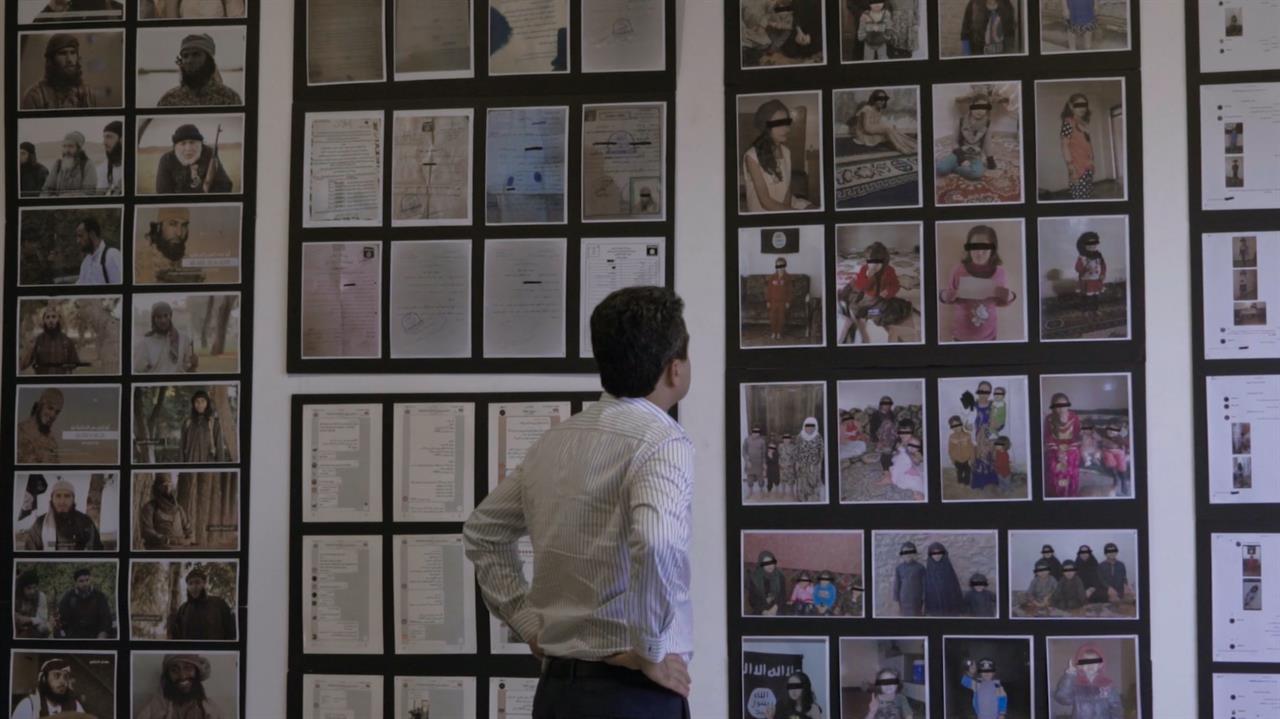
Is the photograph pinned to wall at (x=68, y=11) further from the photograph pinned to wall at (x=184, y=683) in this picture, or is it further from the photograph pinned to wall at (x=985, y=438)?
the photograph pinned to wall at (x=985, y=438)

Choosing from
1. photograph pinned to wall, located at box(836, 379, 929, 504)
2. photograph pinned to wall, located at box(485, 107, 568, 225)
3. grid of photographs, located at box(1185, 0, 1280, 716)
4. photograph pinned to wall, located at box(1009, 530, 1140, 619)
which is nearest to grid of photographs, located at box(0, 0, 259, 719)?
photograph pinned to wall, located at box(485, 107, 568, 225)

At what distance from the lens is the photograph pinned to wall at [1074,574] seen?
8.84ft

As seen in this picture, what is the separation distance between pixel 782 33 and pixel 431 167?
1003 millimetres

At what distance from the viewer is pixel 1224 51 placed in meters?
2.75

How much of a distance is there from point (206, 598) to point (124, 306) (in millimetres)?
840

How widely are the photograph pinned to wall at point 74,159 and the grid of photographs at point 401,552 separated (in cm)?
88

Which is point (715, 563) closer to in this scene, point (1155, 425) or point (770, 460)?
point (770, 460)

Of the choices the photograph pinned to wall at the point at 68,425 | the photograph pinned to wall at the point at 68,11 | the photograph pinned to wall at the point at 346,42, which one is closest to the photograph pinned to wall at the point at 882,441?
the photograph pinned to wall at the point at 346,42

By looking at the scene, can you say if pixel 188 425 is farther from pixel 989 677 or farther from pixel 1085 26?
pixel 1085 26

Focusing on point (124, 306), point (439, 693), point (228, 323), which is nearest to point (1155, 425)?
point (439, 693)

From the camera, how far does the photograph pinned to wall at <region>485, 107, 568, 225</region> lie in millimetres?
2910

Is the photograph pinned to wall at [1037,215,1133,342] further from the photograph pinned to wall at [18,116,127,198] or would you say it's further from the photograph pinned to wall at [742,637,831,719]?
the photograph pinned to wall at [18,116,127,198]

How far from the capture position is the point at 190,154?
3.04 m

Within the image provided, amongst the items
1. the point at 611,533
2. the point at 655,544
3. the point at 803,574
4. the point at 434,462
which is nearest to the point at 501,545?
the point at 611,533
